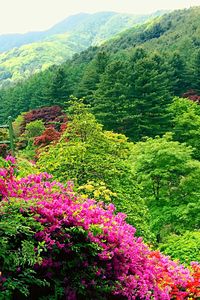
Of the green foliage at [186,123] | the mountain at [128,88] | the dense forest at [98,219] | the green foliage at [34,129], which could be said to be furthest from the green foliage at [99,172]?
the green foliage at [34,129]

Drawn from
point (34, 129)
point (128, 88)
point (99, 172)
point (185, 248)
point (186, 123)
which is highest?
point (99, 172)

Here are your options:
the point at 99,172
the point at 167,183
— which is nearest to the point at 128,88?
the point at 167,183

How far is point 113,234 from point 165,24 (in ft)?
251

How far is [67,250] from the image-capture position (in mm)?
4348

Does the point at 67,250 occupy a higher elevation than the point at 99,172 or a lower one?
higher

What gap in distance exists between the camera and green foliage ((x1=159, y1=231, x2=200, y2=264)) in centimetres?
873

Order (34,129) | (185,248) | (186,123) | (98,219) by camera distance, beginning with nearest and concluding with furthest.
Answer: (98,219) < (185,248) < (186,123) < (34,129)

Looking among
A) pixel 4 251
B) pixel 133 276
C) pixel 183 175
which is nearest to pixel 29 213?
pixel 4 251

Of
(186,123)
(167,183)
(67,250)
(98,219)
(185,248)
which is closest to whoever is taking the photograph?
(67,250)

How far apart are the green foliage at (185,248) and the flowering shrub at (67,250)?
3720 mm

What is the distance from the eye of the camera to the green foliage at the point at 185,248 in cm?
873

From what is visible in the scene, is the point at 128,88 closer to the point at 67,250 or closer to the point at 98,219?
the point at 98,219

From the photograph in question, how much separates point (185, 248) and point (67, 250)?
17.1 ft

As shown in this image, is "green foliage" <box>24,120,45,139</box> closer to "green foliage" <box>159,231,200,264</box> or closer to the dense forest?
the dense forest
